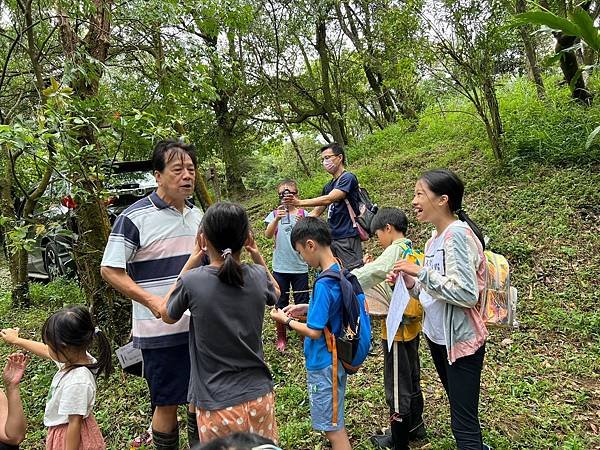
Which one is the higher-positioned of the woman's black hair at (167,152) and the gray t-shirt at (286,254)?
the woman's black hair at (167,152)

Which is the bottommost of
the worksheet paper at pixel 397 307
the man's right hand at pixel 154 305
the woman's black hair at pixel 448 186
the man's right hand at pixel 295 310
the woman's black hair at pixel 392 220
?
the worksheet paper at pixel 397 307

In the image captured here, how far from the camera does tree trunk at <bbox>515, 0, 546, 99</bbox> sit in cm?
685

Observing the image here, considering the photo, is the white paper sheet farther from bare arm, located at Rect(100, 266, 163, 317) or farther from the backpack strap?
the backpack strap

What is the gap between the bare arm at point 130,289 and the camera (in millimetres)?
2271

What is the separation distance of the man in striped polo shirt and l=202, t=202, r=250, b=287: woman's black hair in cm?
60

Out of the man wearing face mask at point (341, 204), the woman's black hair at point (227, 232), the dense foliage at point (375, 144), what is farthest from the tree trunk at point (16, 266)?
the woman's black hair at point (227, 232)

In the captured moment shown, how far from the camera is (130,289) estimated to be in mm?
2303

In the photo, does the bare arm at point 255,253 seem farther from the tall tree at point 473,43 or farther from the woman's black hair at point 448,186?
the tall tree at point 473,43

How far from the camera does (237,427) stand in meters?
1.94

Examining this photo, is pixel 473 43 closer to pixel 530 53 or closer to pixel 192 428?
pixel 530 53

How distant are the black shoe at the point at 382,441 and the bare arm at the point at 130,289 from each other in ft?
5.42

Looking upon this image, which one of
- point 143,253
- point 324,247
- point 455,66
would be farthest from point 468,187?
point 143,253

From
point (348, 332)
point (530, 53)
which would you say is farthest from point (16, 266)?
point (530, 53)

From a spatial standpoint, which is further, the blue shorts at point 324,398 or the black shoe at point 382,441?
the black shoe at point 382,441
